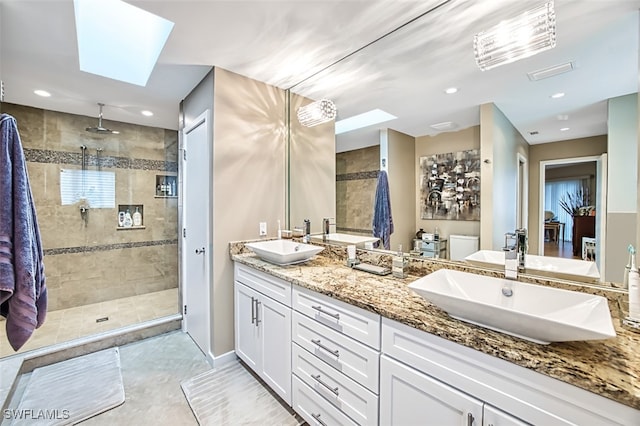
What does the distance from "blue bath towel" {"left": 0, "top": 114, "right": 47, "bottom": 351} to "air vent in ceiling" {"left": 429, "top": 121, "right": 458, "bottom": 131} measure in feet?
6.99

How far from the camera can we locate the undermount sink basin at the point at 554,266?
118 centimetres

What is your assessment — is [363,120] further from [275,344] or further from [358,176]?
[275,344]

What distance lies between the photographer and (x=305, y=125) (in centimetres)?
254

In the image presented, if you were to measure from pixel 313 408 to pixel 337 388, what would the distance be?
29 centimetres

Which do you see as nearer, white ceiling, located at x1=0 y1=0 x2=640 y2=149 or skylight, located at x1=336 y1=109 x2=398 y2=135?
white ceiling, located at x1=0 y1=0 x2=640 y2=149

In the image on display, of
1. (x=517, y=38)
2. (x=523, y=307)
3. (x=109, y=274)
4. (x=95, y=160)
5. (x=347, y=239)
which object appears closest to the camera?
(x=523, y=307)

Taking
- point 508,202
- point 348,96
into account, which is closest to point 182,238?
point 348,96

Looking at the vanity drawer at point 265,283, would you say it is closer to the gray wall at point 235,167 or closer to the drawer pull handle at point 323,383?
the gray wall at point 235,167

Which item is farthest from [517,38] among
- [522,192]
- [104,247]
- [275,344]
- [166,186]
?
[104,247]

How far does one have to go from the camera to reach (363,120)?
2150 millimetres

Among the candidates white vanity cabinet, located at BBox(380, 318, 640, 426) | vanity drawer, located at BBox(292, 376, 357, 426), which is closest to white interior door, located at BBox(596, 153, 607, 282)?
white vanity cabinet, located at BBox(380, 318, 640, 426)

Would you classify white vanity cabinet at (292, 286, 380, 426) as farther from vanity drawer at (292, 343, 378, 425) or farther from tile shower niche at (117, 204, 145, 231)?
tile shower niche at (117, 204, 145, 231)

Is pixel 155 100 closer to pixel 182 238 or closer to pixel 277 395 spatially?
pixel 182 238

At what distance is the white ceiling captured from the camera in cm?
118
